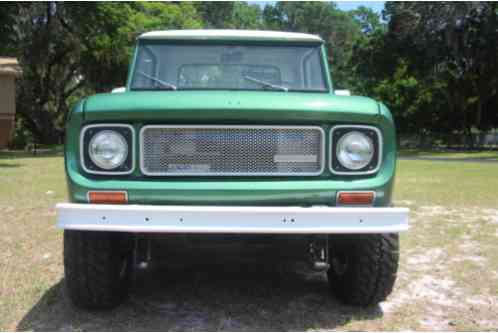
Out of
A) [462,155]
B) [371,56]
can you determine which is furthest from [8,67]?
[371,56]

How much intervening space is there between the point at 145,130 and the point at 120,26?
913 inches

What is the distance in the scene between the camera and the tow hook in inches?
140

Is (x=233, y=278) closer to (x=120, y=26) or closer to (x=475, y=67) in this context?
(x=120, y=26)

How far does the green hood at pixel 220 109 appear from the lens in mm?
3205

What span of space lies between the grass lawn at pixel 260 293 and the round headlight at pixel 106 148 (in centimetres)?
102

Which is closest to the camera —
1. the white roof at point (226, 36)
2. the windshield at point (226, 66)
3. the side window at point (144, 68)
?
the side window at point (144, 68)

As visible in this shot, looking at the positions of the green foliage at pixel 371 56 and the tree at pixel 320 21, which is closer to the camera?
the green foliage at pixel 371 56

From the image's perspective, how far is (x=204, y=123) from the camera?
3258mm

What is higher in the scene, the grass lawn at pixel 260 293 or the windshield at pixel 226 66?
the windshield at pixel 226 66

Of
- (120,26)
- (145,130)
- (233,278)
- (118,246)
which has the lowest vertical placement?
(233,278)

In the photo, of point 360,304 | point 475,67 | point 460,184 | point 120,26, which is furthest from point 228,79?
point 475,67

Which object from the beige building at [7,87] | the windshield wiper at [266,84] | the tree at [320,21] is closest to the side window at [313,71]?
the windshield wiper at [266,84]

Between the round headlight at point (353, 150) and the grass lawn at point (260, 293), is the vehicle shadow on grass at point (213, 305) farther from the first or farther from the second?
the round headlight at point (353, 150)

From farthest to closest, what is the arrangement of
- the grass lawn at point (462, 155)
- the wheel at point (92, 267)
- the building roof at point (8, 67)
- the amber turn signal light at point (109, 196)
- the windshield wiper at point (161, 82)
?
the grass lawn at point (462, 155), the building roof at point (8, 67), the windshield wiper at point (161, 82), the wheel at point (92, 267), the amber turn signal light at point (109, 196)
